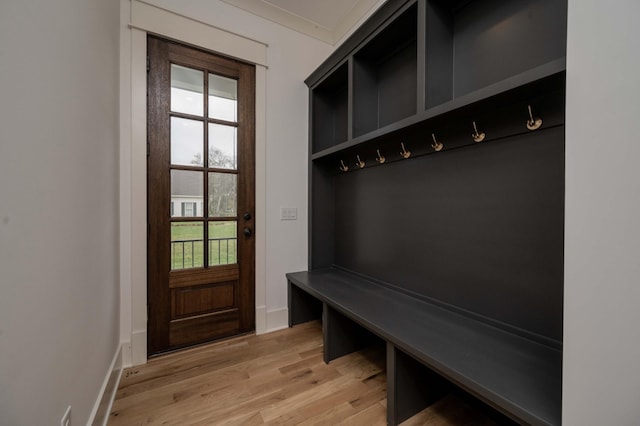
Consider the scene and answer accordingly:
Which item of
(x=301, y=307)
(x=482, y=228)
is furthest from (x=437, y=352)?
(x=301, y=307)

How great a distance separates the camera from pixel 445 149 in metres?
1.47

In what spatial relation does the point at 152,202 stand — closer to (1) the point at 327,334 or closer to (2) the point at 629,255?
(1) the point at 327,334

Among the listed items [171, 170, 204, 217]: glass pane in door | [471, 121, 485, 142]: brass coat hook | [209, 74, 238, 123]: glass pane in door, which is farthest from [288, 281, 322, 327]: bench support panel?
[471, 121, 485, 142]: brass coat hook

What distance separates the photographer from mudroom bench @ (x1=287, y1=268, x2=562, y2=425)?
0.84m

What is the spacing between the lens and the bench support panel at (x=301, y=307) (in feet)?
7.51

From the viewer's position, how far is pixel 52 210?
32.9 inches

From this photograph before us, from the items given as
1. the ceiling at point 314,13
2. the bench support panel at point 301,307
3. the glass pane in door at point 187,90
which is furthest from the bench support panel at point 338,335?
the ceiling at point 314,13

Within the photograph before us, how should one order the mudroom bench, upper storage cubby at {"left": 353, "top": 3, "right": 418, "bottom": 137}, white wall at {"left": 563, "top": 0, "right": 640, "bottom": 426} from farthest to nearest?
upper storage cubby at {"left": 353, "top": 3, "right": 418, "bottom": 137}, the mudroom bench, white wall at {"left": 563, "top": 0, "right": 640, "bottom": 426}

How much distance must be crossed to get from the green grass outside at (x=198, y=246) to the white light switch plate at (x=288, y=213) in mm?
451

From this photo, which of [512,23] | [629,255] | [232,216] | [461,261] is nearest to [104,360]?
[232,216]

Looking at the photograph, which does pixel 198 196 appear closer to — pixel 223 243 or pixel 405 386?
pixel 223 243

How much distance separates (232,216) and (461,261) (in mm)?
1755

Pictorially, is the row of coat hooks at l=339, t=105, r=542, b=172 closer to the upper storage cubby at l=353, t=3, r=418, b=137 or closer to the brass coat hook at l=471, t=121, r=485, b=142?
the brass coat hook at l=471, t=121, r=485, b=142

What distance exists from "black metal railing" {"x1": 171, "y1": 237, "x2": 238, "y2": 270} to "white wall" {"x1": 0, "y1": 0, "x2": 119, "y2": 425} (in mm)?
549
